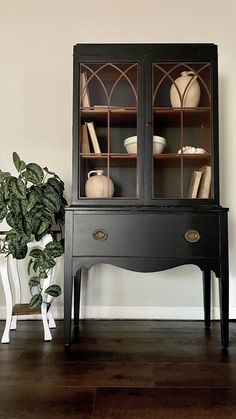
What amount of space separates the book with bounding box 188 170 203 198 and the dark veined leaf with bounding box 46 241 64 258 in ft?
Result: 2.35

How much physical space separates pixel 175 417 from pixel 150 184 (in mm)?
1061

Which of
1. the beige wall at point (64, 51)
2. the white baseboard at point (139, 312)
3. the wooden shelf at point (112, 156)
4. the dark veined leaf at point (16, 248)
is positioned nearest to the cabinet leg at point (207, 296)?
the white baseboard at point (139, 312)

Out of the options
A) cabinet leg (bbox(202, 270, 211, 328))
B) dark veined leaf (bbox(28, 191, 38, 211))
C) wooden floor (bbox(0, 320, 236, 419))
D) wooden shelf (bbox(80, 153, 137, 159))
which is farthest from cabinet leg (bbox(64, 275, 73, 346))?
cabinet leg (bbox(202, 270, 211, 328))

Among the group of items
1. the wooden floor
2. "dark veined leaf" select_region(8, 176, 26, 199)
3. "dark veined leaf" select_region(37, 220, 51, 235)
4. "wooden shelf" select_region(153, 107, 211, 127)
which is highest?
"wooden shelf" select_region(153, 107, 211, 127)

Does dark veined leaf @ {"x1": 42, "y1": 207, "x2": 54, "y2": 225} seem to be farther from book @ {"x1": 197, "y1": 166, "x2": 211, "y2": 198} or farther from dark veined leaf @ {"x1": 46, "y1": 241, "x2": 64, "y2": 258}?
book @ {"x1": 197, "y1": 166, "x2": 211, "y2": 198}

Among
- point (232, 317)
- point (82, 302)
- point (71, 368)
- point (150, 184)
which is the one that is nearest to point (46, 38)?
point (150, 184)

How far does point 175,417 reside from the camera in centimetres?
105

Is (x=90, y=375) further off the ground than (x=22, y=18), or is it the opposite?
(x=22, y=18)

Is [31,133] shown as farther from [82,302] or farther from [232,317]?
[232,317]

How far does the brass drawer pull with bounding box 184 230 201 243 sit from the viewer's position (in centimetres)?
171

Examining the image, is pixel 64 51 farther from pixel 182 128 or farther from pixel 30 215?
pixel 30 215

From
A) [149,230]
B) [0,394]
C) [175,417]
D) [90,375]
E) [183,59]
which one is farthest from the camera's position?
[183,59]

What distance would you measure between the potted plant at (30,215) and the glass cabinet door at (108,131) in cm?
20

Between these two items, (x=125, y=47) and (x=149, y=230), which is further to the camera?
(x=125, y=47)
